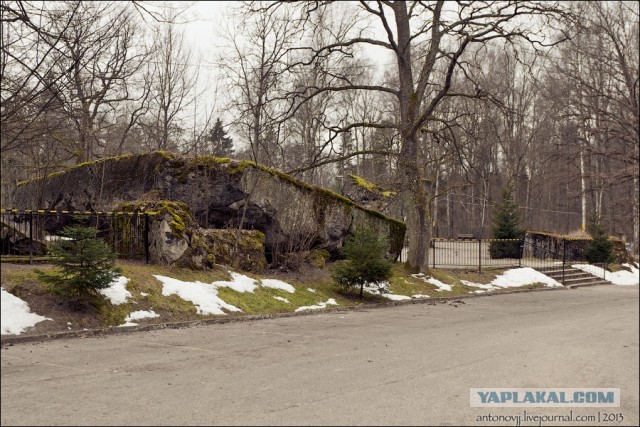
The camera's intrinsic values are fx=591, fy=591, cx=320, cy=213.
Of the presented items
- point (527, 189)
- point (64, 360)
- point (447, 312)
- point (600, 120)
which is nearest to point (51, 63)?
point (64, 360)

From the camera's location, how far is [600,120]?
2723 centimetres

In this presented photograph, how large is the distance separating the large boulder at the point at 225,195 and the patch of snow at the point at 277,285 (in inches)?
71.0

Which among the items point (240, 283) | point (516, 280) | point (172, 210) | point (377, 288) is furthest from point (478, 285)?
point (172, 210)

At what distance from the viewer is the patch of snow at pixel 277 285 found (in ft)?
47.4

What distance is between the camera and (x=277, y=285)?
14.6 metres

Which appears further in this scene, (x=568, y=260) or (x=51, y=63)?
(x=568, y=260)

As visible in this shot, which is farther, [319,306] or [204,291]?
[319,306]

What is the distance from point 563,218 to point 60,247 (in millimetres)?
47841

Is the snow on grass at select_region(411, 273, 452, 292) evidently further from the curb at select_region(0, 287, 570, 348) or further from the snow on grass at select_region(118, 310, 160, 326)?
the snow on grass at select_region(118, 310, 160, 326)

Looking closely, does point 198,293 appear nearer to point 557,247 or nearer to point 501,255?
point 501,255

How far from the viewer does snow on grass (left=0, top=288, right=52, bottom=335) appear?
28.1 feet

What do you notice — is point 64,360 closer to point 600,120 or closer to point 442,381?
point 442,381

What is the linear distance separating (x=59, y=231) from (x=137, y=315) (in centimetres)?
376

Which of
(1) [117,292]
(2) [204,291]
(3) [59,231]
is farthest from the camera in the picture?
(3) [59,231]
